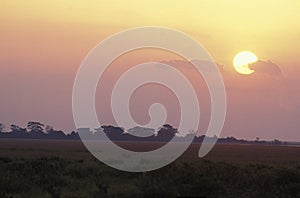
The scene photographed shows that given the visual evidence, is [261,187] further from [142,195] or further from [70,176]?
[70,176]

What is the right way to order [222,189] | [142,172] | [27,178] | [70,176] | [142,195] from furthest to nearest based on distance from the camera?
[142,172], [70,176], [27,178], [222,189], [142,195]

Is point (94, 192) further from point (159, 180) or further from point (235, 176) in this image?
point (235, 176)

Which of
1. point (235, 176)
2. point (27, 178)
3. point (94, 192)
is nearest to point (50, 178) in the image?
point (27, 178)

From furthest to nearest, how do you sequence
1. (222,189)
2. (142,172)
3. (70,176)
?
(142,172), (70,176), (222,189)

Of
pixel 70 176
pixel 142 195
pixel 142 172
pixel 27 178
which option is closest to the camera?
pixel 142 195

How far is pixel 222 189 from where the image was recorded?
2691cm

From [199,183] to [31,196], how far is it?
741cm

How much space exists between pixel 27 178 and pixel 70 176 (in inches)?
117

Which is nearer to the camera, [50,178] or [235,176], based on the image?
[50,178]

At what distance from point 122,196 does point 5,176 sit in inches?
268

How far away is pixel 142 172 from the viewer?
1334 inches

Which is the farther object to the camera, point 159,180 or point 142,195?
point 159,180

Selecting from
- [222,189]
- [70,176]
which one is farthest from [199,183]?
[70,176]

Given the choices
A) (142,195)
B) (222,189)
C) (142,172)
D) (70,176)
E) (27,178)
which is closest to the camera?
(142,195)
